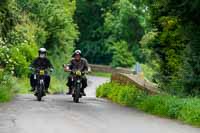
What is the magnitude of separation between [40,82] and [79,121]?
A: 7.87 meters

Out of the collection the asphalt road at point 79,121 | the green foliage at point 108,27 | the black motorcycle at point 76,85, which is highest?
the green foliage at point 108,27

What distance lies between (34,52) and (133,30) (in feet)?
112

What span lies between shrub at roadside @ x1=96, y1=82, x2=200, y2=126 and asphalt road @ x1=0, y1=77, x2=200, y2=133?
0.37 metres

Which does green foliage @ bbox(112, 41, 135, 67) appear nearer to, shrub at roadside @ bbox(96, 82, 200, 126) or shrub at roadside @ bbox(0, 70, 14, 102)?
shrub at roadside @ bbox(0, 70, 14, 102)

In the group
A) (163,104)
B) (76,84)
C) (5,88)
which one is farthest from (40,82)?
Result: (163,104)

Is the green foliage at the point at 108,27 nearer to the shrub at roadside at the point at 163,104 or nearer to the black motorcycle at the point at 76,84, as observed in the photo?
the black motorcycle at the point at 76,84

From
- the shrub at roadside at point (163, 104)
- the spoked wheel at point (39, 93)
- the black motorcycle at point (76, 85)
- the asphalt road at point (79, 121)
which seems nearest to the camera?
the asphalt road at point (79, 121)

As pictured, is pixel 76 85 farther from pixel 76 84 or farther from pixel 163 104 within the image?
pixel 163 104

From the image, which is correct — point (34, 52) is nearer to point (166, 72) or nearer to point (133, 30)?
point (166, 72)

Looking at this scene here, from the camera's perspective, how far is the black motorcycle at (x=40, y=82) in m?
22.2

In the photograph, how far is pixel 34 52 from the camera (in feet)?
129

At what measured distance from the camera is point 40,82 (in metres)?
22.7

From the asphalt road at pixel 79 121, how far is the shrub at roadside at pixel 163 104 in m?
0.37

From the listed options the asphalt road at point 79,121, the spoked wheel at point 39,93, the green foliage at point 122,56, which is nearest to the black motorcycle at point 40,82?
the spoked wheel at point 39,93
